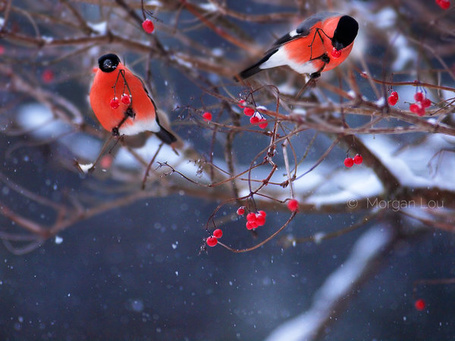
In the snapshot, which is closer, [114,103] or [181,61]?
[114,103]

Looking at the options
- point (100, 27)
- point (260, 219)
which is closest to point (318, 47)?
point (260, 219)

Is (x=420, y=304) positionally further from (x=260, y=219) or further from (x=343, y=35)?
(x=343, y=35)

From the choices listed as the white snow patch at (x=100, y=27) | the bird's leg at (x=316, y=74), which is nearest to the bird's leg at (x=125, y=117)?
the bird's leg at (x=316, y=74)

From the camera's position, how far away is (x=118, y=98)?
0.71 m

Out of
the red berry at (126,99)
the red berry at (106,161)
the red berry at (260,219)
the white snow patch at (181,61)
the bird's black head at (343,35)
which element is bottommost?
the red berry at (106,161)

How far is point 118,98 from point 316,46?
1.11ft

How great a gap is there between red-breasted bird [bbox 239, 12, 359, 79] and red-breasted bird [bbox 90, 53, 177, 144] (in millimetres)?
211

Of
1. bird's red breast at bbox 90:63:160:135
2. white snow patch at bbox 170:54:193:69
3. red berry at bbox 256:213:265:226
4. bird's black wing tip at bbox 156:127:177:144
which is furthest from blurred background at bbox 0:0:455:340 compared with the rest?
red berry at bbox 256:213:265:226

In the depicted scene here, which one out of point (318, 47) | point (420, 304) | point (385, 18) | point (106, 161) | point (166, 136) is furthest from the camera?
point (385, 18)

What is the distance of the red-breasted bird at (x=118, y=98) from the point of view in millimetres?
700

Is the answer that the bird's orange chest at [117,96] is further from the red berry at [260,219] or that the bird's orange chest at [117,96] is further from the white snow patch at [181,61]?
the white snow patch at [181,61]

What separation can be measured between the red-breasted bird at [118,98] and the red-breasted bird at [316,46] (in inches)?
8.3

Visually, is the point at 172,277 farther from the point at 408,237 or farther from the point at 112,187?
the point at 408,237

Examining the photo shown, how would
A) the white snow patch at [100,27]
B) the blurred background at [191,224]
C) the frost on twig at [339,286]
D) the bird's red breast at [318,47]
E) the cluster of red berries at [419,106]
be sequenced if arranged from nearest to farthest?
1. the cluster of red berries at [419,106]
2. the bird's red breast at [318,47]
3. the white snow patch at [100,27]
4. the blurred background at [191,224]
5. the frost on twig at [339,286]
